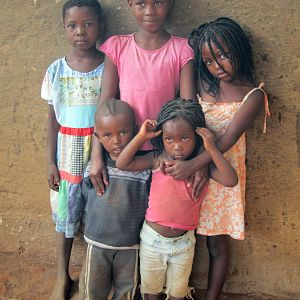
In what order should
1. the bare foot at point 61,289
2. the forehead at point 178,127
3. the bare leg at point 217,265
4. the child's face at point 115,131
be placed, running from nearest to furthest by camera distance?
the forehead at point 178,127 → the child's face at point 115,131 → the bare leg at point 217,265 → the bare foot at point 61,289

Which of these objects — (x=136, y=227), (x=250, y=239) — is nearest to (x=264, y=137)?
(x=250, y=239)

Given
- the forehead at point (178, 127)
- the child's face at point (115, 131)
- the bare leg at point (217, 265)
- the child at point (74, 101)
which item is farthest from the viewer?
the bare leg at point (217, 265)

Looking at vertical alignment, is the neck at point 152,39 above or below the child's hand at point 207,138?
above

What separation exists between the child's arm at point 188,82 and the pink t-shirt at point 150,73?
24 mm

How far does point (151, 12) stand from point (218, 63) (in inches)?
16.3

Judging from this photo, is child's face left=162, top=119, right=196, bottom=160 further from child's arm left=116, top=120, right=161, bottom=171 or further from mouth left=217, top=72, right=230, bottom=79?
mouth left=217, top=72, right=230, bottom=79

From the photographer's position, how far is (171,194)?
2213 millimetres

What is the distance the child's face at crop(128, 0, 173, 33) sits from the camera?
2220mm

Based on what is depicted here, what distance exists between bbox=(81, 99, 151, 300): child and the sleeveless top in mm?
340

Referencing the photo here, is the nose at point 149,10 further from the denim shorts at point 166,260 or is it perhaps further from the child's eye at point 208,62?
the denim shorts at point 166,260

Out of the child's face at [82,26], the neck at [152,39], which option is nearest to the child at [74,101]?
the child's face at [82,26]

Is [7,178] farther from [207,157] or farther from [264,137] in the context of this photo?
[264,137]

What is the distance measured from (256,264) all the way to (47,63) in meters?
1.71

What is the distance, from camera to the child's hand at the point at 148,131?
213cm
